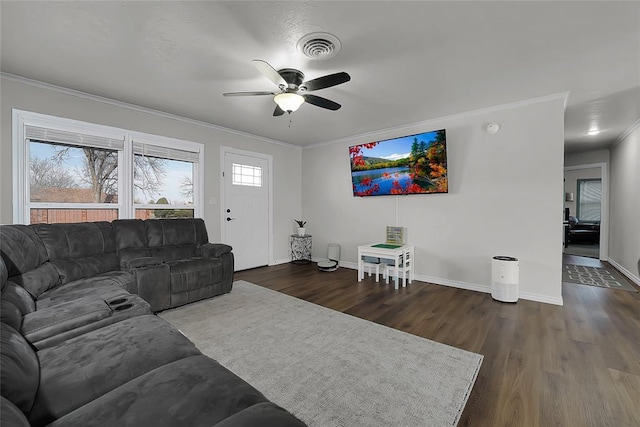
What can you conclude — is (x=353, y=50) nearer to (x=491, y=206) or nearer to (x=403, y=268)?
(x=491, y=206)

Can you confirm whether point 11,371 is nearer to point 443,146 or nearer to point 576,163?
point 443,146

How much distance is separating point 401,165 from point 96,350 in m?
4.07

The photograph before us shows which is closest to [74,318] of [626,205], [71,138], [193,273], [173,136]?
[193,273]

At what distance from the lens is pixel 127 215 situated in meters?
3.57

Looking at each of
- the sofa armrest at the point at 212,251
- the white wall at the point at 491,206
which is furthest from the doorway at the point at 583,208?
the sofa armrest at the point at 212,251

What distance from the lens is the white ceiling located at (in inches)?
71.2

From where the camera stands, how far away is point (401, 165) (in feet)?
14.0

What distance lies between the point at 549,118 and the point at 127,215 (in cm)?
545

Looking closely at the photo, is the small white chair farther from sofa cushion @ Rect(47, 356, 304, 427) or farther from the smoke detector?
sofa cushion @ Rect(47, 356, 304, 427)

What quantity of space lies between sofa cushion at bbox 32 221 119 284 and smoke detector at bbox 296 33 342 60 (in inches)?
115

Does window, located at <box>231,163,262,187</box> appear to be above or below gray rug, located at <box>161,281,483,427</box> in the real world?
above

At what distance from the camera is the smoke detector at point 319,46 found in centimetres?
206

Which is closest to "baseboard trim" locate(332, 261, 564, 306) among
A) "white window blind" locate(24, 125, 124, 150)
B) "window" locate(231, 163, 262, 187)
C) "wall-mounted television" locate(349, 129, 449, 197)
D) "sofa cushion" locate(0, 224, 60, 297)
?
"wall-mounted television" locate(349, 129, 449, 197)

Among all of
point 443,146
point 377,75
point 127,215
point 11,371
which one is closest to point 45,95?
point 127,215
